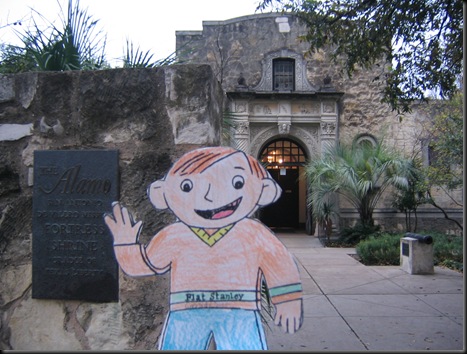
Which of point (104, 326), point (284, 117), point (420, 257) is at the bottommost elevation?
point (420, 257)

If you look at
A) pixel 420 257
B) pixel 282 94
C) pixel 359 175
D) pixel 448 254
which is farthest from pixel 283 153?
pixel 420 257

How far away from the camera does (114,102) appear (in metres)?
2.96

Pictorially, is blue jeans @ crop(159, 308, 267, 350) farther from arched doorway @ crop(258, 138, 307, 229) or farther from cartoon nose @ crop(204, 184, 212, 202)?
arched doorway @ crop(258, 138, 307, 229)

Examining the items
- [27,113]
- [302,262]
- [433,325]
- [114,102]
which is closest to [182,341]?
[114,102]

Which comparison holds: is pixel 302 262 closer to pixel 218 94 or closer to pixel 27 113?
pixel 218 94

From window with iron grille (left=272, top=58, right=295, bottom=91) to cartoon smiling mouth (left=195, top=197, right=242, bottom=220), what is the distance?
1262 centimetres

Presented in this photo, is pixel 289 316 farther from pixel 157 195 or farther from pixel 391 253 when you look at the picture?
pixel 391 253

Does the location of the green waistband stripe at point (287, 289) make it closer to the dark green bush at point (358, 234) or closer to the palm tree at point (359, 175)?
the palm tree at point (359, 175)

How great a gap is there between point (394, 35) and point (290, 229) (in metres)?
10.2

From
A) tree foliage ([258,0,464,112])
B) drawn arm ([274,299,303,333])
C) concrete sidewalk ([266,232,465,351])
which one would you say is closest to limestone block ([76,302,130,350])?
drawn arm ([274,299,303,333])

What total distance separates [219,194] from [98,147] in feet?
3.34

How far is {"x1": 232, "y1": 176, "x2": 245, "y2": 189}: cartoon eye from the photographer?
2570mm

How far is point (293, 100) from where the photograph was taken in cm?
1414

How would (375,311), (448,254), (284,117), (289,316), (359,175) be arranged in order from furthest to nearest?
(284,117) < (359,175) < (448,254) < (375,311) < (289,316)
